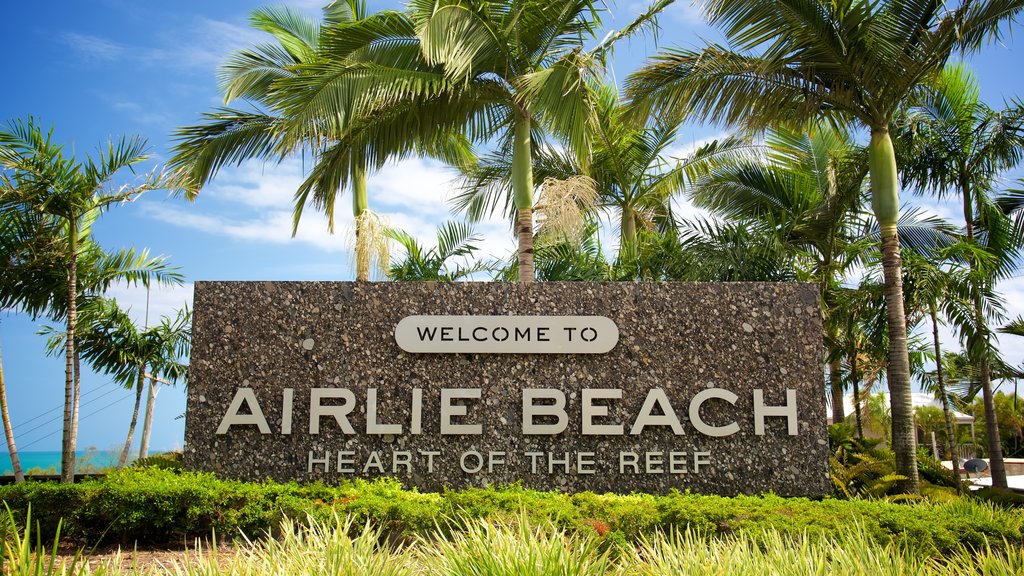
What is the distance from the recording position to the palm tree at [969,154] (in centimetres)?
1334

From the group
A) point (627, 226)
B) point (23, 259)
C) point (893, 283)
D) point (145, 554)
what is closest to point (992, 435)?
point (893, 283)

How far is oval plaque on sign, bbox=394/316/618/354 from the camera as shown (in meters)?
8.12

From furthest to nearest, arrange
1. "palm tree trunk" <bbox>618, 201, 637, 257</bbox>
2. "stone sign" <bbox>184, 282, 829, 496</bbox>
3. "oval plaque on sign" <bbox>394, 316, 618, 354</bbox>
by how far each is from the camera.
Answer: "palm tree trunk" <bbox>618, 201, 637, 257</bbox> < "oval plaque on sign" <bbox>394, 316, 618, 354</bbox> < "stone sign" <bbox>184, 282, 829, 496</bbox>

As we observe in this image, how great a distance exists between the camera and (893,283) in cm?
1041

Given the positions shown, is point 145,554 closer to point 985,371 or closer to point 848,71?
point 848,71

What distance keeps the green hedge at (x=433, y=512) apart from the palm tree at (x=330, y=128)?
4.92 m

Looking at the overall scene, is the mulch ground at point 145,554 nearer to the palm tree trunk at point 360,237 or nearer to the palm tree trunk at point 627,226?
the palm tree trunk at point 360,237

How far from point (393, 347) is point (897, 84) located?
7.18 meters

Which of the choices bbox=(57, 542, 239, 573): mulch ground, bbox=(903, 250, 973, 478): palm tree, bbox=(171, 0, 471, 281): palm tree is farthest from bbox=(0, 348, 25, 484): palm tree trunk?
bbox=(903, 250, 973, 478): palm tree

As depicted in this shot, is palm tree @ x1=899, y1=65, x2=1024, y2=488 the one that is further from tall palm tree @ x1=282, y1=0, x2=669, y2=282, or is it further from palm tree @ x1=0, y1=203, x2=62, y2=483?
palm tree @ x1=0, y1=203, x2=62, y2=483

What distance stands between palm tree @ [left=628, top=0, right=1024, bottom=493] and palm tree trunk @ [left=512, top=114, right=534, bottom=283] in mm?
1726

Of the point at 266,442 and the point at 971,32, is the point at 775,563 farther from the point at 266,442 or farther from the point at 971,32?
the point at 971,32

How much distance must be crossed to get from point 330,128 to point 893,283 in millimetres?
7440

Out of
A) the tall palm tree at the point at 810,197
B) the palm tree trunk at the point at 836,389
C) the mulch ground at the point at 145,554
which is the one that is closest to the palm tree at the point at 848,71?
the tall palm tree at the point at 810,197
